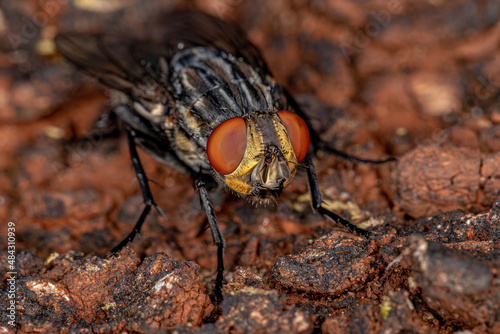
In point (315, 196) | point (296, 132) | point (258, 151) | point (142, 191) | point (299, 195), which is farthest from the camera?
point (299, 195)

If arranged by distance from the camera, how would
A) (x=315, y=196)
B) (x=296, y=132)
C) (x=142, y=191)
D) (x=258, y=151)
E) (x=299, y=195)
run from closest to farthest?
(x=258, y=151) < (x=296, y=132) < (x=315, y=196) < (x=142, y=191) < (x=299, y=195)

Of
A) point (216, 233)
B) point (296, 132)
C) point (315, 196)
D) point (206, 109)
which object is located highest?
point (296, 132)

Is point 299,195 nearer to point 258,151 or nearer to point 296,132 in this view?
point 296,132

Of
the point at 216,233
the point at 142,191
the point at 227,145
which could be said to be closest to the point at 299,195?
the point at 216,233

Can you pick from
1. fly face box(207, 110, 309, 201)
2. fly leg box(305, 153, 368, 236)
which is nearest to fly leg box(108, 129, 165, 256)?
fly face box(207, 110, 309, 201)

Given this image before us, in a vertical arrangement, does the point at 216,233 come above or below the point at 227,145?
below

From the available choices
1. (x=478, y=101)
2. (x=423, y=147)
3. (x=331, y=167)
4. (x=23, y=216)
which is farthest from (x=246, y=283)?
(x=478, y=101)

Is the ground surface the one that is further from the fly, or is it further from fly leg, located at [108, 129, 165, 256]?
the fly

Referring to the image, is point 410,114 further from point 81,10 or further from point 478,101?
point 81,10

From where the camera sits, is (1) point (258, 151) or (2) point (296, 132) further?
(2) point (296, 132)
